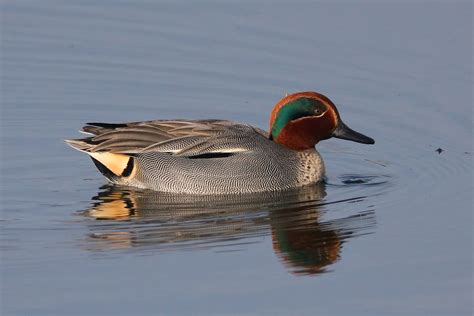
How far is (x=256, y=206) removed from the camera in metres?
14.7

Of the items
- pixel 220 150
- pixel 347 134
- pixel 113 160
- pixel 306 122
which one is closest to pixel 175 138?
pixel 220 150

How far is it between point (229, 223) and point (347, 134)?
2.28 m

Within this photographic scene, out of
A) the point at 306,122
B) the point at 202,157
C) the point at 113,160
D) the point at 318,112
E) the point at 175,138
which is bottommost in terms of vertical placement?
the point at 113,160

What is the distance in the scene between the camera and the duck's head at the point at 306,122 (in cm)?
1539

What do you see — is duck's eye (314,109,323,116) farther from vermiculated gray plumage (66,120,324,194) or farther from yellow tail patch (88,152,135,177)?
yellow tail patch (88,152,135,177)

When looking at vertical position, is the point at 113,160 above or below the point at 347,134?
below

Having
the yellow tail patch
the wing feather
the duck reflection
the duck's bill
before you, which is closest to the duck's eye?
the duck's bill

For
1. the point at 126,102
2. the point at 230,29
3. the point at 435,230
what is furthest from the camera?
the point at 230,29

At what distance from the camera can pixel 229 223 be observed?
550 inches

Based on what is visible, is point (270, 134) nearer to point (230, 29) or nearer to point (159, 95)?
point (159, 95)

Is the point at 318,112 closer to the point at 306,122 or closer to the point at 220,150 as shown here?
the point at 306,122

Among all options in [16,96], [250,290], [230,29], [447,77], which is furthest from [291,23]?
[250,290]

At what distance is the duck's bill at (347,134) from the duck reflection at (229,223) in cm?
65

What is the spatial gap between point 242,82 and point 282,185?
3.08 metres
